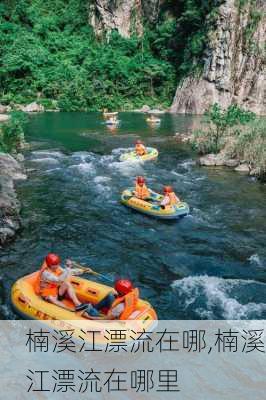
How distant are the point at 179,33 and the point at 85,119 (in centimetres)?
1671

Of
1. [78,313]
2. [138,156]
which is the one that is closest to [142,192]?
[138,156]

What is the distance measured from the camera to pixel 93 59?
162 feet

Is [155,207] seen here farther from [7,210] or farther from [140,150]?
[140,150]

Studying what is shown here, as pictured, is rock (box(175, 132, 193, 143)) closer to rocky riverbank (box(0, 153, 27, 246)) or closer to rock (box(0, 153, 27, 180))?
rock (box(0, 153, 27, 180))

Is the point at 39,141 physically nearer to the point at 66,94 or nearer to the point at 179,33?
the point at 66,94

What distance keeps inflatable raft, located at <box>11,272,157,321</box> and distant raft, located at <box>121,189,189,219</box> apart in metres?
5.31

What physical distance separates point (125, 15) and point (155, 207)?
42980mm

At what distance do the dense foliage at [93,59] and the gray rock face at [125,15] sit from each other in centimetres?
111

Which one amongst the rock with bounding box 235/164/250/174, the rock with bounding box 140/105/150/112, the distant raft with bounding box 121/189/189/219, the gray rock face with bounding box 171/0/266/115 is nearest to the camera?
the distant raft with bounding box 121/189/189/219

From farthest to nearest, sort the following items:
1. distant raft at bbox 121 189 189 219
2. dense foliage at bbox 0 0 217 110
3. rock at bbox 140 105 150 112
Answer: dense foliage at bbox 0 0 217 110 < rock at bbox 140 105 150 112 < distant raft at bbox 121 189 189 219

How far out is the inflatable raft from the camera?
8633 mm

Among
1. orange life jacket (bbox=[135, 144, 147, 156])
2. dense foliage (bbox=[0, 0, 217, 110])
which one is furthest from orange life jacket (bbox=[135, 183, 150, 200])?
dense foliage (bbox=[0, 0, 217, 110])

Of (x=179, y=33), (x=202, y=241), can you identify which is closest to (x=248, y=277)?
(x=202, y=241)

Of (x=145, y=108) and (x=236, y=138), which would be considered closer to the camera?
(x=236, y=138)
